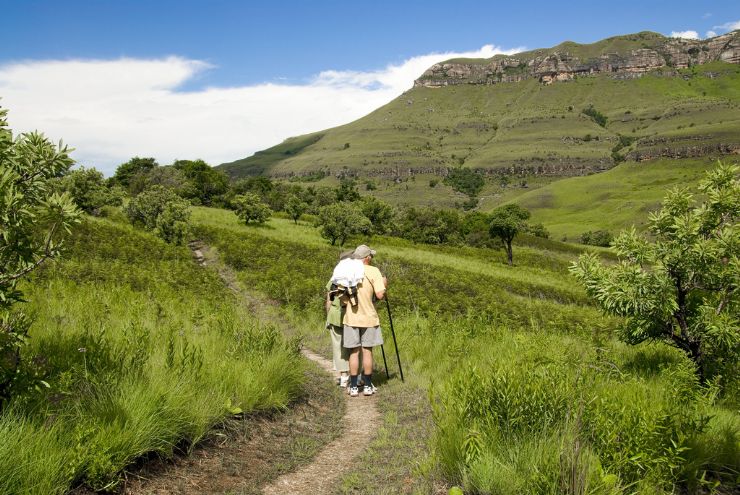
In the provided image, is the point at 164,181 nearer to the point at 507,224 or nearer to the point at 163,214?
the point at 163,214

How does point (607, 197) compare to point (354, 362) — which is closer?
point (354, 362)

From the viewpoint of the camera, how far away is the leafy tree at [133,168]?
85.5 meters

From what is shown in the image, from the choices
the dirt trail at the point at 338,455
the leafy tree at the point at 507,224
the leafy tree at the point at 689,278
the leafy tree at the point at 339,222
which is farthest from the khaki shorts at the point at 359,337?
the leafy tree at the point at 507,224

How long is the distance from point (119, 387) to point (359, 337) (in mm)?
3797

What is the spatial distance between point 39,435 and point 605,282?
6.76m

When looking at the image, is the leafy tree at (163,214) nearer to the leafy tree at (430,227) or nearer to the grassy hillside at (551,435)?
the grassy hillside at (551,435)

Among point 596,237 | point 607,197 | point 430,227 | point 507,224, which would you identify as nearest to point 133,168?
point 430,227

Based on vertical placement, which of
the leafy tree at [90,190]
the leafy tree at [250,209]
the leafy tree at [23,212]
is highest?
the leafy tree at [90,190]

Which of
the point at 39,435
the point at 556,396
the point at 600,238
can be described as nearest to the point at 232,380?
the point at 39,435

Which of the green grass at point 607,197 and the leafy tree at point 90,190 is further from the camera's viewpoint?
the green grass at point 607,197

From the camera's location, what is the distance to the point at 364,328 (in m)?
7.50

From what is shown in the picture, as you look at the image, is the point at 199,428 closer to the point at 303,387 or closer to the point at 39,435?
the point at 39,435

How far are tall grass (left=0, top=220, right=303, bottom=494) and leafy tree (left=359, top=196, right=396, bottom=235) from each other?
7053cm

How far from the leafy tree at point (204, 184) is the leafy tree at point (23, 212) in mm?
74501
